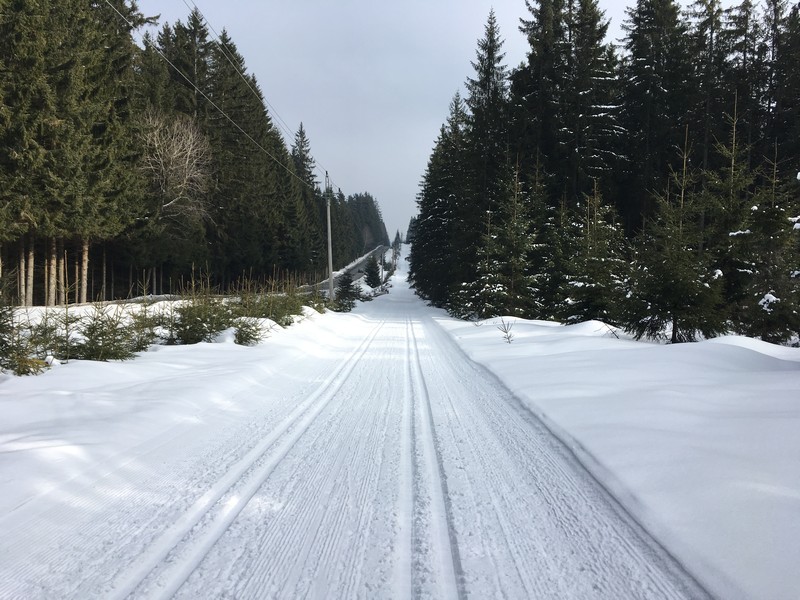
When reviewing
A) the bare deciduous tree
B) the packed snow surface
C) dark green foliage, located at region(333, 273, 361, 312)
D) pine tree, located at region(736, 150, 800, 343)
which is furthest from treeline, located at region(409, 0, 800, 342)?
the bare deciduous tree

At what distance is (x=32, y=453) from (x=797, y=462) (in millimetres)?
6032

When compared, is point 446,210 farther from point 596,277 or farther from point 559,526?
point 559,526

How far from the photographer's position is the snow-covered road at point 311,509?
86.1 inches

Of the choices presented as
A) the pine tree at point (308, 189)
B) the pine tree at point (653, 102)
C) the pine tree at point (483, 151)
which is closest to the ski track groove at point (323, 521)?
the pine tree at point (483, 151)

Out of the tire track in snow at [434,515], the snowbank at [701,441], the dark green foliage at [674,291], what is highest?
the dark green foliage at [674,291]

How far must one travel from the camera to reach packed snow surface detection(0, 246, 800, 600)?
2.20 metres

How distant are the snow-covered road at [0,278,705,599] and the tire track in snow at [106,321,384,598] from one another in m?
0.01

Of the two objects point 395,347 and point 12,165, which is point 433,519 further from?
point 12,165

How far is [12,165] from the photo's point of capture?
54.4ft

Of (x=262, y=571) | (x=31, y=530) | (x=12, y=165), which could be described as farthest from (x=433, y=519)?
(x=12, y=165)

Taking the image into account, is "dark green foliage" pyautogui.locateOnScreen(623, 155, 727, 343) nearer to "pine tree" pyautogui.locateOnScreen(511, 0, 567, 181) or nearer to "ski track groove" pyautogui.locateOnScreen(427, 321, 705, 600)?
"ski track groove" pyautogui.locateOnScreen(427, 321, 705, 600)

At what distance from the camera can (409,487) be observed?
326 centimetres

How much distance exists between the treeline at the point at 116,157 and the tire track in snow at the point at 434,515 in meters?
7.18

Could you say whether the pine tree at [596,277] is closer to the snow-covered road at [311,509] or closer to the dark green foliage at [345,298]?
the snow-covered road at [311,509]
